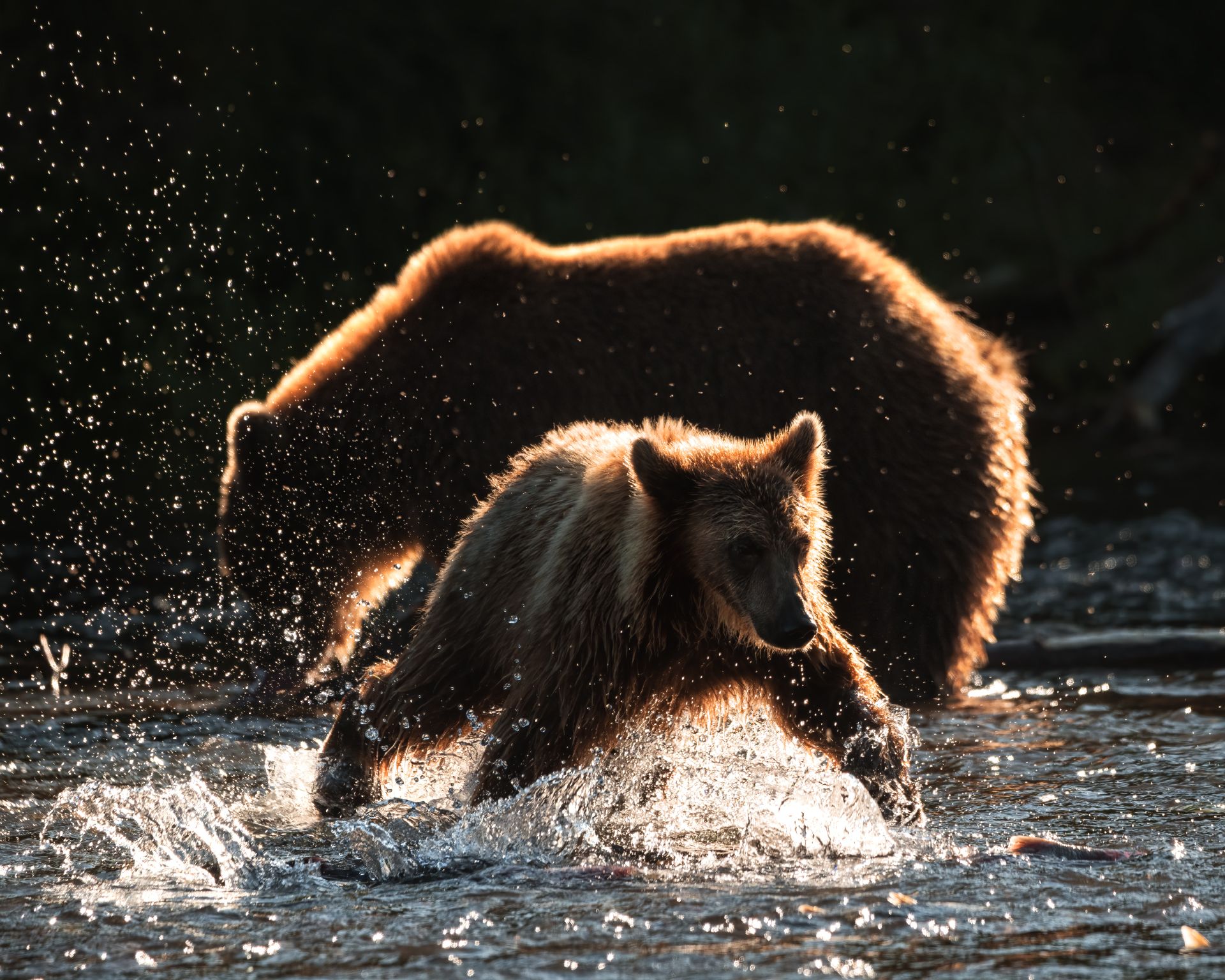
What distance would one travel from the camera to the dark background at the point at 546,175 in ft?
47.7

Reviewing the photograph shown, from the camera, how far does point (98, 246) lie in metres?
15.7

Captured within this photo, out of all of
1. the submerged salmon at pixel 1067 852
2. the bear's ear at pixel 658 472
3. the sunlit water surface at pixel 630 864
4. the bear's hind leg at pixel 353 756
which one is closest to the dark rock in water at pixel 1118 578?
the sunlit water surface at pixel 630 864

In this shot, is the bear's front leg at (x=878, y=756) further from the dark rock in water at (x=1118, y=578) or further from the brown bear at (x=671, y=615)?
the dark rock in water at (x=1118, y=578)

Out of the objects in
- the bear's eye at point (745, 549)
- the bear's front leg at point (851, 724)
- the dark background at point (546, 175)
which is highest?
the dark background at point (546, 175)

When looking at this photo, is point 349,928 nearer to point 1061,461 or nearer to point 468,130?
point 1061,461

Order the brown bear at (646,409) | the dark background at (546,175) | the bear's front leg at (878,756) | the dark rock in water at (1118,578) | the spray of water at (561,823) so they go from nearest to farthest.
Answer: the spray of water at (561,823)
the bear's front leg at (878,756)
the brown bear at (646,409)
the dark rock in water at (1118,578)
the dark background at (546,175)

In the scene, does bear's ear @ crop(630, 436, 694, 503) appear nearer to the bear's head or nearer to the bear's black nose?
the bear's head

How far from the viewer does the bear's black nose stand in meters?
4.30

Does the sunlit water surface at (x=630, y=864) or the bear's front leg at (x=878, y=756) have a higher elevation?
the bear's front leg at (x=878, y=756)

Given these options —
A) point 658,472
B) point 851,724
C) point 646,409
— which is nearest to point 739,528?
point 658,472

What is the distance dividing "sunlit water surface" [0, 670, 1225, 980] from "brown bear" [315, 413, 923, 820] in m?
0.16

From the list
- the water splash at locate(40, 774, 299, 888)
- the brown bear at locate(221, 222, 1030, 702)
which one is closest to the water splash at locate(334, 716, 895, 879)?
the water splash at locate(40, 774, 299, 888)

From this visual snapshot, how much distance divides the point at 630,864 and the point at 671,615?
0.72 metres

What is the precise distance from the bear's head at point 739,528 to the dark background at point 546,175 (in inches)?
302
